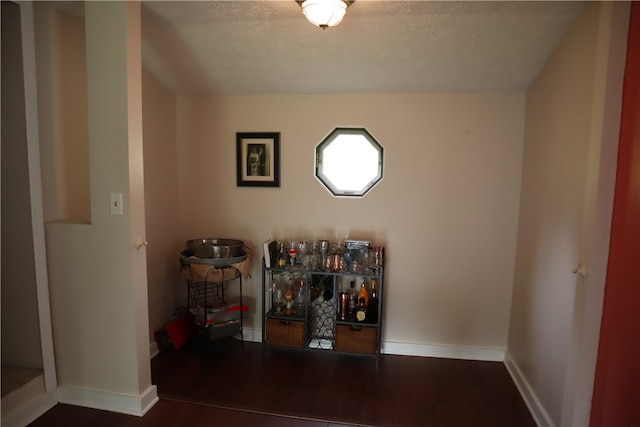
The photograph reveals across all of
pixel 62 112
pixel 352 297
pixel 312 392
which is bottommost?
pixel 312 392

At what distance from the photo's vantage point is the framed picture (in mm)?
2783

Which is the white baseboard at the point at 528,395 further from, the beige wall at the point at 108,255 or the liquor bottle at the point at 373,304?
the beige wall at the point at 108,255

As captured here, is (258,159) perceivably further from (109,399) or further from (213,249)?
(109,399)

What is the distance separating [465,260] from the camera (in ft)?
8.64

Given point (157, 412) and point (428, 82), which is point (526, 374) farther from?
point (157, 412)

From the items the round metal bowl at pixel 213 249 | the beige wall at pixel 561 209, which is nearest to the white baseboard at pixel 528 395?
the beige wall at pixel 561 209

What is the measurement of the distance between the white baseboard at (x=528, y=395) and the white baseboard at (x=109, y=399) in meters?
2.11

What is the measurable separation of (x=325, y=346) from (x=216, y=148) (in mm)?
1747

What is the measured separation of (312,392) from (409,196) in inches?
58.2

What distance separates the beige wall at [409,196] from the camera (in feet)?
8.39

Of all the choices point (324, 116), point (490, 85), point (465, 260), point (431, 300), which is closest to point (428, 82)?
point (490, 85)

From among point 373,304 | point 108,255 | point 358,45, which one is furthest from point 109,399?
point 358,45

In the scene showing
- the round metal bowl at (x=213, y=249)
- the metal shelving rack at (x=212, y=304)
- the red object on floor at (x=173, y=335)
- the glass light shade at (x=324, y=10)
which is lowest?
the red object on floor at (x=173, y=335)

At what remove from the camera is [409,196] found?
8.71ft
